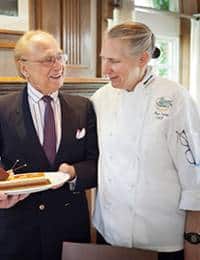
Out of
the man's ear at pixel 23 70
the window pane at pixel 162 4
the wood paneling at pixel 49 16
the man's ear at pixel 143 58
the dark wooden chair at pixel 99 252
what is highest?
the window pane at pixel 162 4

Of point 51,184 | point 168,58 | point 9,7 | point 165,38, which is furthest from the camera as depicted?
point 168,58

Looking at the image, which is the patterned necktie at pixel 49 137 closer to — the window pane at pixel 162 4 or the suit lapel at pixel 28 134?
the suit lapel at pixel 28 134

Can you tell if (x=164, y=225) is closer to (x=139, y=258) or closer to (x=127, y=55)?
(x=139, y=258)

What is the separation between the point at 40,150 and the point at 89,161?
0.19 metres

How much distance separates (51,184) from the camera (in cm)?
135

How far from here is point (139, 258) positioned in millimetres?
1348

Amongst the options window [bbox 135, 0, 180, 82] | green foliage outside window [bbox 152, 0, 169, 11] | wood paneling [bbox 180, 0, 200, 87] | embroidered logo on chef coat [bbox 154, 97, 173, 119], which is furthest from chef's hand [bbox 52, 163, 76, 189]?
wood paneling [bbox 180, 0, 200, 87]

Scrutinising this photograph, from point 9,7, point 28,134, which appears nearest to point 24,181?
point 28,134

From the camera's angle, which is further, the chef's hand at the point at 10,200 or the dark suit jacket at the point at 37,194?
the dark suit jacket at the point at 37,194

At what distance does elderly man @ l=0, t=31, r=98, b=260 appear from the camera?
4.86 feet

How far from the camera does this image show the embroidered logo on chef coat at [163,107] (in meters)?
1.41

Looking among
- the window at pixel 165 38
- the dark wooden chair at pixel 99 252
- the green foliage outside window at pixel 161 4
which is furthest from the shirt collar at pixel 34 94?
the green foliage outside window at pixel 161 4

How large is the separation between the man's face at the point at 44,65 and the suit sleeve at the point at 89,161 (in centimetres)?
18

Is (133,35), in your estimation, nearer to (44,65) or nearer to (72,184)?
(44,65)
